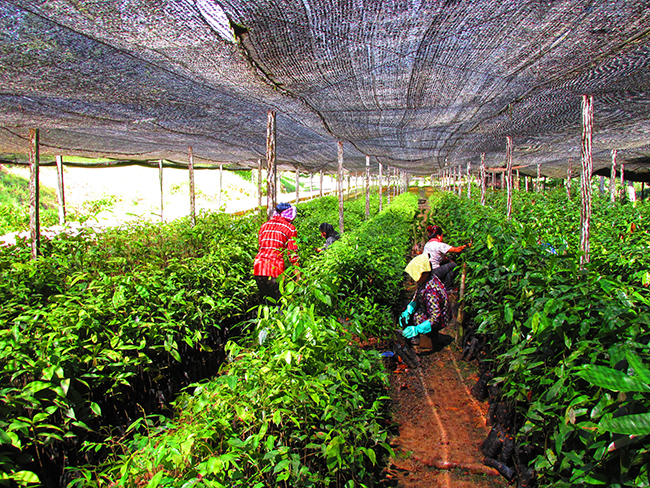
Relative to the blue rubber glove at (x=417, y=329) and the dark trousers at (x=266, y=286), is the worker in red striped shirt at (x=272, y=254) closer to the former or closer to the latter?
the dark trousers at (x=266, y=286)

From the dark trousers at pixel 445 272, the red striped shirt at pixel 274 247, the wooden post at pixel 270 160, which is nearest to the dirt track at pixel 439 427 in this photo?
the dark trousers at pixel 445 272

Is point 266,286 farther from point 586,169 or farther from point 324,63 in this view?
point 586,169

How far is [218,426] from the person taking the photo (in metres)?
1.74

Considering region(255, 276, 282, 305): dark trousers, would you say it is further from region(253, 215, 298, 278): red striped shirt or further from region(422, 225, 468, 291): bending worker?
region(422, 225, 468, 291): bending worker

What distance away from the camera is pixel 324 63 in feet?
11.0

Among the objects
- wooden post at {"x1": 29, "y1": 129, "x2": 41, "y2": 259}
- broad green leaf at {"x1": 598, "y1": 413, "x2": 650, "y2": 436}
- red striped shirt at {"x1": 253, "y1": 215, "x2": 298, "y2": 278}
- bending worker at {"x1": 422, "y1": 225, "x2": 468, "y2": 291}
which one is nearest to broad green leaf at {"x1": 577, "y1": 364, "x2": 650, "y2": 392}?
broad green leaf at {"x1": 598, "y1": 413, "x2": 650, "y2": 436}

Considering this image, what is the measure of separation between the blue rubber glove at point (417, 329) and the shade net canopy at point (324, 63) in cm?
255

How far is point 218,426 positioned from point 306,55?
273 centimetres

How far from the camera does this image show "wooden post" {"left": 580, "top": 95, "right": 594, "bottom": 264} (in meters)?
3.91

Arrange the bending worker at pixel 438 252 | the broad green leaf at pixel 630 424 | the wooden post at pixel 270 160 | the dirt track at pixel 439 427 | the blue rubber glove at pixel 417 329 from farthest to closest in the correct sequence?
the bending worker at pixel 438 252 < the wooden post at pixel 270 160 < the blue rubber glove at pixel 417 329 < the dirt track at pixel 439 427 < the broad green leaf at pixel 630 424

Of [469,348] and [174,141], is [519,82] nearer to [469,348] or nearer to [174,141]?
[469,348]

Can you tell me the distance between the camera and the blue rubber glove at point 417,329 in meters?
4.64

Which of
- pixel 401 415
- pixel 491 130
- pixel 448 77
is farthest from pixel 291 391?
pixel 491 130

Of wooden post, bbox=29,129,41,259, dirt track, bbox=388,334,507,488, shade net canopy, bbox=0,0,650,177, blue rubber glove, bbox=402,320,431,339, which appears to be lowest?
dirt track, bbox=388,334,507,488
